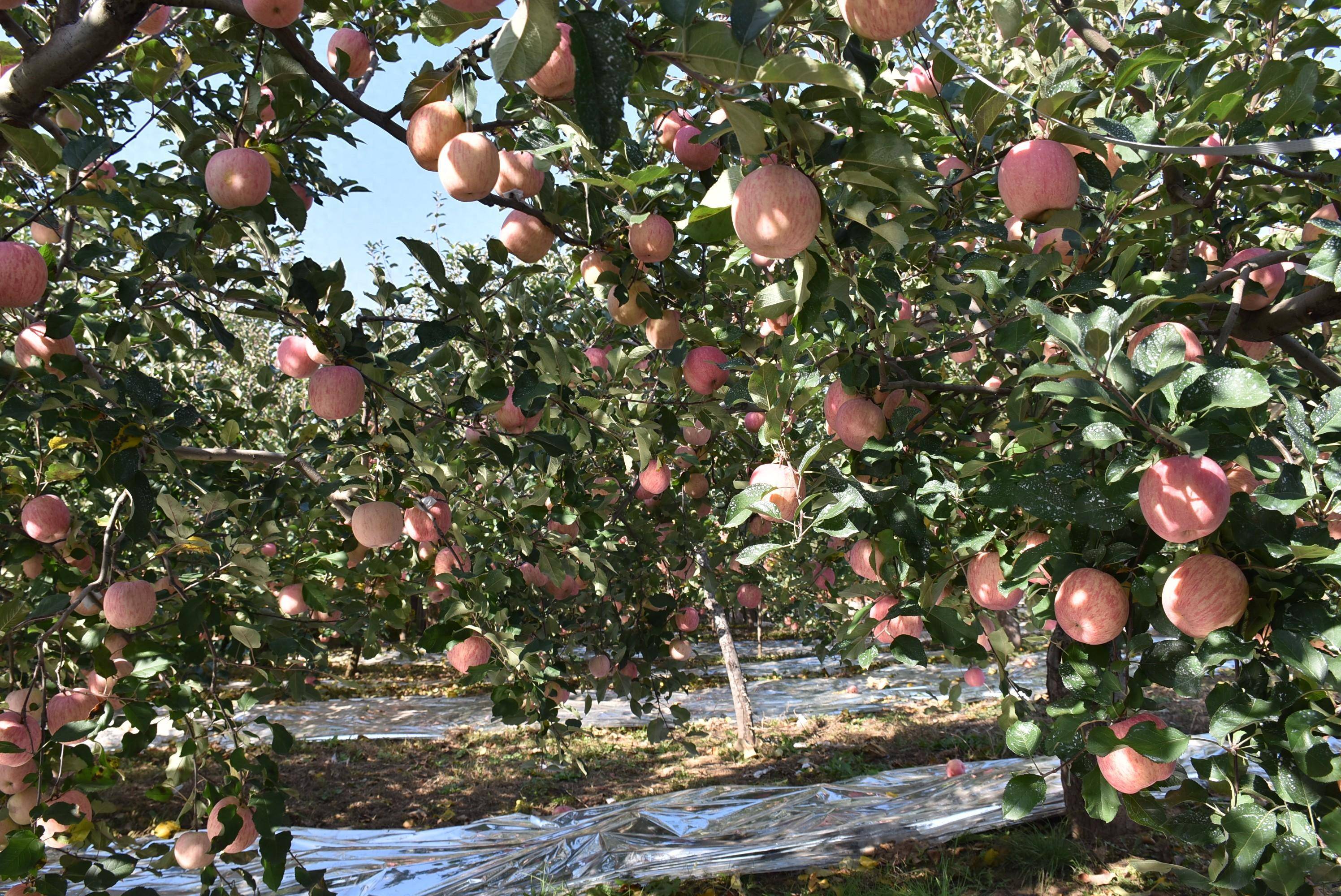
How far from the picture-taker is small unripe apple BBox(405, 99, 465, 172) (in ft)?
4.24

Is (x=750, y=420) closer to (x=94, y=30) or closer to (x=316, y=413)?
(x=316, y=413)

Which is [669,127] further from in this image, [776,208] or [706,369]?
[776,208]

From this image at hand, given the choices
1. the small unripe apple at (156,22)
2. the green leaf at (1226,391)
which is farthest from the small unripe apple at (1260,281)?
the small unripe apple at (156,22)

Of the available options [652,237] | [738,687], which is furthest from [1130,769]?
[738,687]

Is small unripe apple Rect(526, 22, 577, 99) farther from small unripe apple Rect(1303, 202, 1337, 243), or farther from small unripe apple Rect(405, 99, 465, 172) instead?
small unripe apple Rect(1303, 202, 1337, 243)

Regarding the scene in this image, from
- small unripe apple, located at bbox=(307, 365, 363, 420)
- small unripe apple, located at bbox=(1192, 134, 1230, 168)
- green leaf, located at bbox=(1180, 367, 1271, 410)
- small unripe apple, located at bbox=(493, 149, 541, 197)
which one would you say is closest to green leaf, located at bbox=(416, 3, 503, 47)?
small unripe apple, located at bbox=(493, 149, 541, 197)

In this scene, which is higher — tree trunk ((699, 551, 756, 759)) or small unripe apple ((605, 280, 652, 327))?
small unripe apple ((605, 280, 652, 327))

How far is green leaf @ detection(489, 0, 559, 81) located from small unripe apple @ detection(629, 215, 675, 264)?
0.76 meters

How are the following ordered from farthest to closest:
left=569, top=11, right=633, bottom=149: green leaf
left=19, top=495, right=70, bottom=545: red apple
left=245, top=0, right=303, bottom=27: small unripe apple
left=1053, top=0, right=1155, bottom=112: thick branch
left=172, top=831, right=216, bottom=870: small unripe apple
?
1. left=19, top=495, right=70, bottom=545: red apple
2. left=172, top=831, right=216, bottom=870: small unripe apple
3. left=1053, top=0, right=1155, bottom=112: thick branch
4. left=245, top=0, right=303, bottom=27: small unripe apple
5. left=569, top=11, right=633, bottom=149: green leaf

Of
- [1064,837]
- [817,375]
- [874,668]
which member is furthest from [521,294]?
[874,668]

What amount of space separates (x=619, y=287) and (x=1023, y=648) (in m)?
13.3

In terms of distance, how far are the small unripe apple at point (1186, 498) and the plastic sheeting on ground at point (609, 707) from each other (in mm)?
7483

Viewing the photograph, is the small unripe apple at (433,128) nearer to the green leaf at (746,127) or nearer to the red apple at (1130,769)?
the green leaf at (746,127)

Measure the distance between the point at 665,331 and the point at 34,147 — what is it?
1.36m
